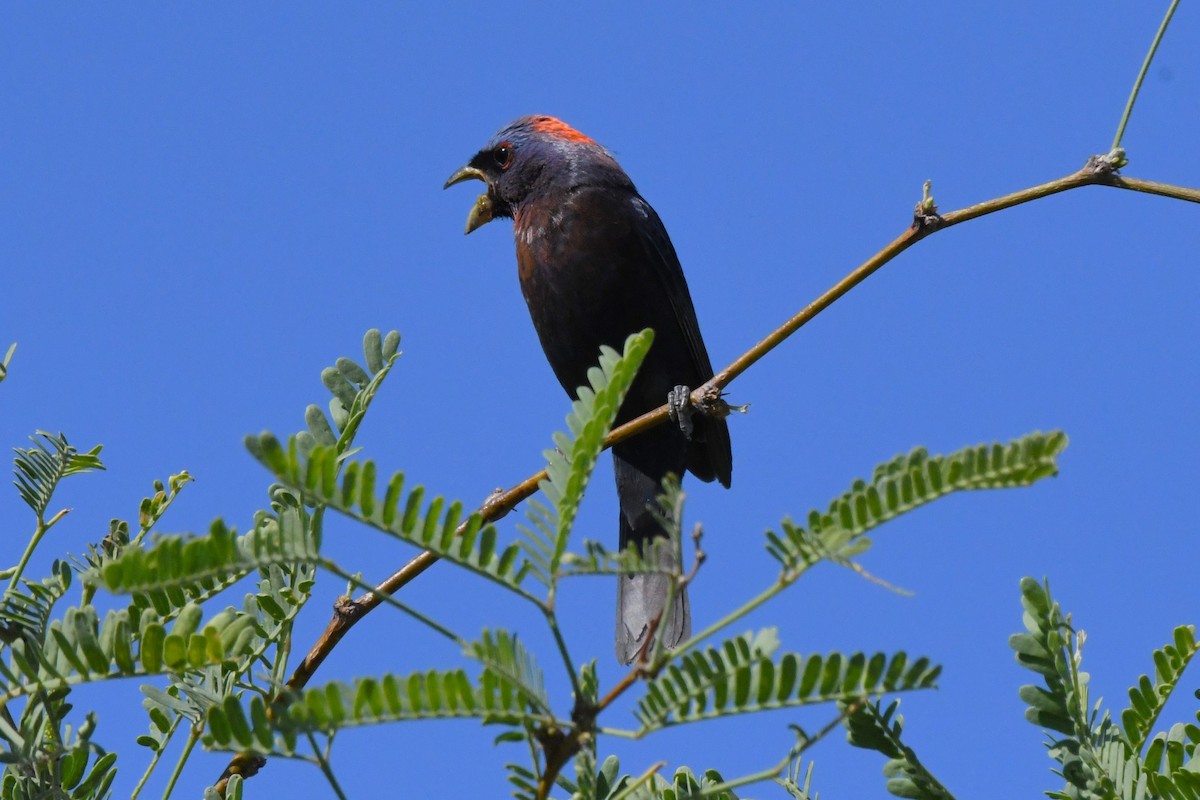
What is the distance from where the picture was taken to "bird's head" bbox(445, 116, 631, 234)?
568 centimetres

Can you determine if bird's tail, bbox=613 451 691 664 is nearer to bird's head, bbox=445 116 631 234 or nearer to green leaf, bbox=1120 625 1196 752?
bird's head, bbox=445 116 631 234

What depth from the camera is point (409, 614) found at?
4.28 feet

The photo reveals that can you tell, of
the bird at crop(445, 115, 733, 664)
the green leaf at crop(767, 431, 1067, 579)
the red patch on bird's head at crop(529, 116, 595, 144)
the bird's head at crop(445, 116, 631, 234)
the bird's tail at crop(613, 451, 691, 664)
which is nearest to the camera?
the green leaf at crop(767, 431, 1067, 579)

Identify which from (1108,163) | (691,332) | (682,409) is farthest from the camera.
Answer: (691,332)

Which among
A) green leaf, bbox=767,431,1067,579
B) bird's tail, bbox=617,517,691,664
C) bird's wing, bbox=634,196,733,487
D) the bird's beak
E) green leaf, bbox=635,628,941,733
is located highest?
the bird's beak

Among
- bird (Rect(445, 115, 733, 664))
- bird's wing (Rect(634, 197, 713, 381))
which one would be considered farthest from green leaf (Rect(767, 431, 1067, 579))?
bird's wing (Rect(634, 197, 713, 381))

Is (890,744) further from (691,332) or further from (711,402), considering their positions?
(691,332)

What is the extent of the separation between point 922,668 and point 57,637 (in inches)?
35.3

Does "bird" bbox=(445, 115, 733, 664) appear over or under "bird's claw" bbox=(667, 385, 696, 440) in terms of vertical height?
over

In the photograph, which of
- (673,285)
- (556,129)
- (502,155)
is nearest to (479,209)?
(502,155)

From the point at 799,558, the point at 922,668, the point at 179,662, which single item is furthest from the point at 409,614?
the point at 922,668

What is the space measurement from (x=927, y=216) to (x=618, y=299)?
291cm

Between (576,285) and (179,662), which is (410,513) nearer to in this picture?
(179,662)

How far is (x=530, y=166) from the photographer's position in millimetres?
5859
